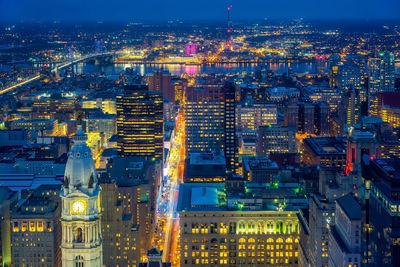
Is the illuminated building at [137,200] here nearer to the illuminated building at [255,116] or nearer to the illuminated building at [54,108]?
the illuminated building at [255,116]

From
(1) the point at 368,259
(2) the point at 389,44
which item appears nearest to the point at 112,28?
(2) the point at 389,44

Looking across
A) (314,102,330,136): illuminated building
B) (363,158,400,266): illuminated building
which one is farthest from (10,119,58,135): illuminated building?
(363,158,400,266): illuminated building

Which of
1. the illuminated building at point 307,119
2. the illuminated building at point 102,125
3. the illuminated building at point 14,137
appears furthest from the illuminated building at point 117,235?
the illuminated building at point 307,119

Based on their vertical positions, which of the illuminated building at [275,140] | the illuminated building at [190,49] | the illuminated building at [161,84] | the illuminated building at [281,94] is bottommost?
the illuminated building at [275,140]

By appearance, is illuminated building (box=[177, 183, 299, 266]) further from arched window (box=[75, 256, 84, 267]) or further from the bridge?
the bridge

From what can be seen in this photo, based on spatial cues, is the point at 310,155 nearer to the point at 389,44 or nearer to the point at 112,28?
the point at 389,44

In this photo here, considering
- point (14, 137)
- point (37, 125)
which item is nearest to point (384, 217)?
point (14, 137)

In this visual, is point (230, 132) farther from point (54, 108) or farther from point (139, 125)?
point (54, 108)
